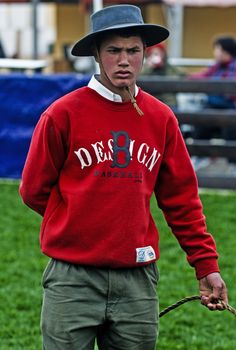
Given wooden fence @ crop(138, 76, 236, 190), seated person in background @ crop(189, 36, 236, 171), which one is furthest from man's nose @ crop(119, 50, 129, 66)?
seated person in background @ crop(189, 36, 236, 171)

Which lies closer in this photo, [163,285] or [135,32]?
[135,32]

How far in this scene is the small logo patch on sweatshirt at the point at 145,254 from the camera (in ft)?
10.9

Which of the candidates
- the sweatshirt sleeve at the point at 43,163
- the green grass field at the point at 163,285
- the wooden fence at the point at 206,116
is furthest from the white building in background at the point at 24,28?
the sweatshirt sleeve at the point at 43,163

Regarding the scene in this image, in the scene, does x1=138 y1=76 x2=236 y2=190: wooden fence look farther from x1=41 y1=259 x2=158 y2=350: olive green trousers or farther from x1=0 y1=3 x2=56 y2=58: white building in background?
x1=0 y1=3 x2=56 y2=58: white building in background

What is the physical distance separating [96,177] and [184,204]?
408mm

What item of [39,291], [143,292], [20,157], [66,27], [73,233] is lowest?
[66,27]

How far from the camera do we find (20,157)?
33.6 ft

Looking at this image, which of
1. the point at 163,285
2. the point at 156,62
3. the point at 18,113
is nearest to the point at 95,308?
the point at 163,285

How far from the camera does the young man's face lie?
3.30m

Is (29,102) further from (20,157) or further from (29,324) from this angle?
(29,324)

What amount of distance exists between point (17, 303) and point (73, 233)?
2754 mm

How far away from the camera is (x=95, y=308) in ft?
10.8

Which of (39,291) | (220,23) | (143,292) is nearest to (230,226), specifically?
(39,291)

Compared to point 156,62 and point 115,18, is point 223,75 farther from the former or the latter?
point 115,18
